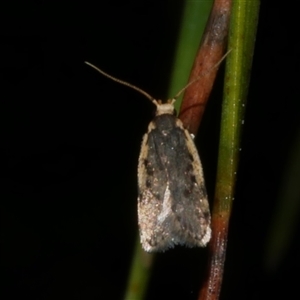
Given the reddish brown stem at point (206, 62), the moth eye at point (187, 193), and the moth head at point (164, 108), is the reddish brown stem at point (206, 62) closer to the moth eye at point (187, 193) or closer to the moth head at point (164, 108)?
the moth head at point (164, 108)

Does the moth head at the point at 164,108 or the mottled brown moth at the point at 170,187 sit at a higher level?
the moth head at the point at 164,108

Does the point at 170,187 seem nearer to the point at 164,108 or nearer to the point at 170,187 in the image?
the point at 170,187

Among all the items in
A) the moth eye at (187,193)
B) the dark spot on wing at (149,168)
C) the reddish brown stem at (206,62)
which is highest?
the reddish brown stem at (206,62)

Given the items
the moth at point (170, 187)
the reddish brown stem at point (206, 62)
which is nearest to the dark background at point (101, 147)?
the moth at point (170, 187)

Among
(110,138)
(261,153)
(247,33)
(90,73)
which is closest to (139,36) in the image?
(90,73)

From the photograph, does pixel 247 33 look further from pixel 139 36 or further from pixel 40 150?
pixel 40 150

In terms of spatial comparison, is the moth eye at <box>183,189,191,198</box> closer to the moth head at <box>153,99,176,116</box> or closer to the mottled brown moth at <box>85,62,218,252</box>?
the mottled brown moth at <box>85,62,218,252</box>

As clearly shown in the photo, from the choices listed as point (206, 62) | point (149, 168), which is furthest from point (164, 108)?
point (206, 62)

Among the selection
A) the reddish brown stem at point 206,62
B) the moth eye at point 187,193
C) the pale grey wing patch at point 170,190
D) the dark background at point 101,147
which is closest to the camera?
the reddish brown stem at point 206,62
